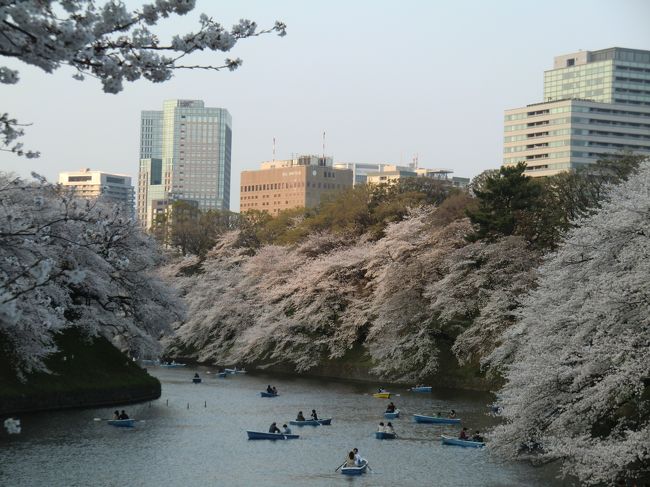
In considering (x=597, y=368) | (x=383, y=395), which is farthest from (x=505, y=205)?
(x=597, y=368)

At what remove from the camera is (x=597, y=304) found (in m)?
27.7

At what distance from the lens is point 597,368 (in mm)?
26859

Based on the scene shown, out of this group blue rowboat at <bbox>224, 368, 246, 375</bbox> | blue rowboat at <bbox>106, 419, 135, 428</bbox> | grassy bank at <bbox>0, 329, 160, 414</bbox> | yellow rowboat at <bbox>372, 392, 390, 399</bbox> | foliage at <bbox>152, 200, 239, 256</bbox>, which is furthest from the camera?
foliage at <bbox>152, 200, 239, 256</bbox>

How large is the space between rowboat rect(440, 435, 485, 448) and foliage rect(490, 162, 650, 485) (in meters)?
5.70

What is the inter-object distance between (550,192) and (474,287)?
12.2 metres

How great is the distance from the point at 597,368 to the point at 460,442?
39.5ft

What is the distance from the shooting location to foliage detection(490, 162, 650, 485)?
25500mm

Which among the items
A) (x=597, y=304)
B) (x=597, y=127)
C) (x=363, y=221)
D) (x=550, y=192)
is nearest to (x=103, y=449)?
(x=597, y=304)

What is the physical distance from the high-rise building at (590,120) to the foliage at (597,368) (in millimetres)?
135808

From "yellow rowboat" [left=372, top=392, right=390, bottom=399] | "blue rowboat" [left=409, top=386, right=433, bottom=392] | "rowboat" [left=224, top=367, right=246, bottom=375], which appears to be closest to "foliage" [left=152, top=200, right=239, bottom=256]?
"rowboat" [left=224, top=367, right=246, bottom=375]

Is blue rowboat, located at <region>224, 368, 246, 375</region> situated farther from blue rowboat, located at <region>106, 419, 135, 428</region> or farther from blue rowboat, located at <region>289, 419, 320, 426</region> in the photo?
blue rowboat, located at <region>106, 419, 135, 428</region>

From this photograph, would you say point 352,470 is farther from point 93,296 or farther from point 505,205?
point 505,205

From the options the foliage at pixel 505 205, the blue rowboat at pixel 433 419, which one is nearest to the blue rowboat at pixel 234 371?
the foliage at pixel 505 205

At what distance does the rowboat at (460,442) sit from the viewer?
3756cm
